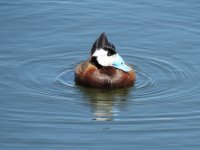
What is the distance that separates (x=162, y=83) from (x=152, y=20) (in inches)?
122

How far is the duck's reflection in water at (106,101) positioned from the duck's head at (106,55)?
44cm

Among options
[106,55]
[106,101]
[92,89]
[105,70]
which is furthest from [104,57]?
[106,101]

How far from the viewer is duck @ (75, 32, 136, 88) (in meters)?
13.3

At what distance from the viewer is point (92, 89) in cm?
1336

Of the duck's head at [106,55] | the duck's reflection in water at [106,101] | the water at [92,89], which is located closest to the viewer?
the water at [92,89]

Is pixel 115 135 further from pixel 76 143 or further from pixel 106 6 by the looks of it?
pixel 106 6

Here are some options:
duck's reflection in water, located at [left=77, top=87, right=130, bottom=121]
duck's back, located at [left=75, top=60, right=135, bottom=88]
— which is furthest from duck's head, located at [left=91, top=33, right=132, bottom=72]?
duck's reflection in water, located at [left=77, top=87, right=130, bottom=121]

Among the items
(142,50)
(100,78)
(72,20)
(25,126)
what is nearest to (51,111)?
Answer: (25,126)

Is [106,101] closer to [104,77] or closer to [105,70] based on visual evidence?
[104,77]

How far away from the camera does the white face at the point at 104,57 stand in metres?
13.3

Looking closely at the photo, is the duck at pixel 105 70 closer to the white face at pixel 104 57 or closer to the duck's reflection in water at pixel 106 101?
the white face at pixel 104 57

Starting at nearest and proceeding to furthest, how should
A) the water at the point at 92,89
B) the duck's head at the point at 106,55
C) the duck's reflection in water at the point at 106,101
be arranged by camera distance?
the water at the point at 92,89 → the duck's reflection in water at the point at 106,101 → the duck's head at the point at 106,55

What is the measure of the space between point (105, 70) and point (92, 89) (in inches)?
16.4

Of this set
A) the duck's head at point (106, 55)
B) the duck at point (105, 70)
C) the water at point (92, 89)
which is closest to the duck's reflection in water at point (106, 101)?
the water at point (92, 89)
